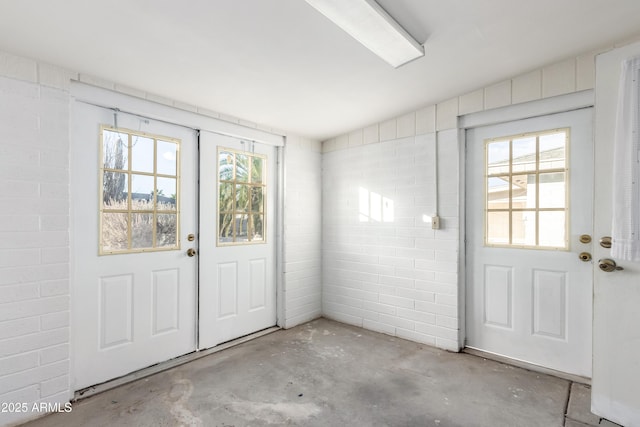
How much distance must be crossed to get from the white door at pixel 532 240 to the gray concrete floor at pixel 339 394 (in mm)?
281

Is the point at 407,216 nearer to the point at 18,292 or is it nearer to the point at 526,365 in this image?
the point at 526,365

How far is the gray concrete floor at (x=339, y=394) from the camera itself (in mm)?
2000

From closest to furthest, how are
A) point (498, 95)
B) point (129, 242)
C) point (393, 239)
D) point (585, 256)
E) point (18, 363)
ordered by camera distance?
point (18, 363) < point (585, 256) < point (129, 242) < point (498, 95) < point (393, 239)

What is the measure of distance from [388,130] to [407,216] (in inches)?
38.2


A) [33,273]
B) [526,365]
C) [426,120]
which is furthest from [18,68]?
[526,365]

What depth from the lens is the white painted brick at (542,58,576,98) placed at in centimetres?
242

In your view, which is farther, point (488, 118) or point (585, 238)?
point (488, 118)

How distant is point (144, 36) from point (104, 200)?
124cm

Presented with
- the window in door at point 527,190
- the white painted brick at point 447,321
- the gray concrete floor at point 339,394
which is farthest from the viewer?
the white painted brick at point 447,321

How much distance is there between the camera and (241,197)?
10.9 feet

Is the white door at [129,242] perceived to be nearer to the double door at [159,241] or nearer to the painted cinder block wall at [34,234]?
the double door at [159,241]

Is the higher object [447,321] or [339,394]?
[447,321]

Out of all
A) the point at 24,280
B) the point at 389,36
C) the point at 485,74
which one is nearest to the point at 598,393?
the point at 485,74

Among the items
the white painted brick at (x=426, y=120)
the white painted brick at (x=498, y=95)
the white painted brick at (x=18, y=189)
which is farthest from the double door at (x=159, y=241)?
the white painted brick at (x=498, y=95)
